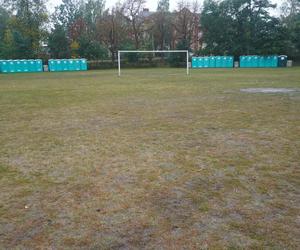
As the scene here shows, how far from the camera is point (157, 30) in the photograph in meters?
55.2

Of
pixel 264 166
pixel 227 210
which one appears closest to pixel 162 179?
pixel 227 210

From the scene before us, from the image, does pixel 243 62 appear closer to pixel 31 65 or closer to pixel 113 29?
pixel 113 29

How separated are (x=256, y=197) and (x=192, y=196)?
714 millimetres

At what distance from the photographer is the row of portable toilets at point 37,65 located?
38719 mm

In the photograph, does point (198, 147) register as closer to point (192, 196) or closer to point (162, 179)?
point (162, 179)

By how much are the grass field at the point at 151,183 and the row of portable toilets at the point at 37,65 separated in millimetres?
33027

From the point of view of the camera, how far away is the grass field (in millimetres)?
3090

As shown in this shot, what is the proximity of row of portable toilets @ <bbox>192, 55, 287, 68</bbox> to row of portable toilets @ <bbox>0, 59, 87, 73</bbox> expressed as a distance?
48.9 feet

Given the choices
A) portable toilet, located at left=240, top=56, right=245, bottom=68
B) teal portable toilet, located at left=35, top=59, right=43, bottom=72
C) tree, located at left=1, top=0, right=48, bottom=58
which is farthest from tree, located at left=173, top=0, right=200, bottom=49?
teal portable toilet, located at left=35, top=59, right=43, bottom=72

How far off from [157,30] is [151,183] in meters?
53.3

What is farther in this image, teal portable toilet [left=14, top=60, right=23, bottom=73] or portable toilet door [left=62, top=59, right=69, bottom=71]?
portable toilet door [left=62, top=59, right=69, bottom=71]

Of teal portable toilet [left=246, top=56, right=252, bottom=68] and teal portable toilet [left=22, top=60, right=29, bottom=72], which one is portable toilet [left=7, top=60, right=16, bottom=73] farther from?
teal portable toilet [left=246, top=56, right=252, bottom=68]

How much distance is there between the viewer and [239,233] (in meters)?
3.09

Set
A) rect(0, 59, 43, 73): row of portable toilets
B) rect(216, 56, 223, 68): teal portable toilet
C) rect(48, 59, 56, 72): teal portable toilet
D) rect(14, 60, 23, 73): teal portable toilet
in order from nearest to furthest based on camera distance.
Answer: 1. rect(0, 59, 43, 73): row of portable toilets
2. rect(14, 60, 23, 73): teal portable toilet
3. rect(48, 59, 56, 72): teal portable toilet
4. rect(216, 56, 223, 68): teal portable toilet
